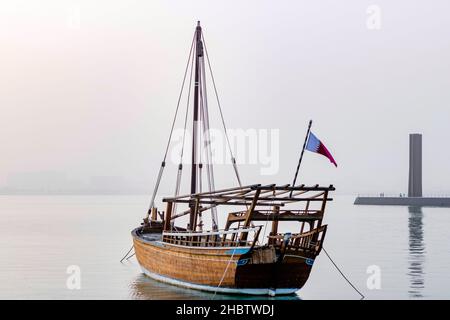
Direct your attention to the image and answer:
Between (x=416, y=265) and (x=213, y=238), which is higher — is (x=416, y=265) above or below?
below

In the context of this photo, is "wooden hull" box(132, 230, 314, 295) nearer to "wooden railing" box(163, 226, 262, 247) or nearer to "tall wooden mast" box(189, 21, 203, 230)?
"wooden railing" box(163, 226, 262, 247)

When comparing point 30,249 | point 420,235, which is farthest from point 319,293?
point 420,235

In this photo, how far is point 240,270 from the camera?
89.1 ft

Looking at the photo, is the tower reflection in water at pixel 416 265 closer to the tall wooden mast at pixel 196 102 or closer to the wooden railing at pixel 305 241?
the wooden railing at pixel 305 241

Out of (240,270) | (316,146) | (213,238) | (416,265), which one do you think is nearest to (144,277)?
(213,238)

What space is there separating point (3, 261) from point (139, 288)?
58.2ft

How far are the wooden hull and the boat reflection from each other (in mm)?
248

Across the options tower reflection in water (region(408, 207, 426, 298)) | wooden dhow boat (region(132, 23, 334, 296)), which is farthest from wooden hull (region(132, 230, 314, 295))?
tower reflection in water (region(408, 207, 426, 298))

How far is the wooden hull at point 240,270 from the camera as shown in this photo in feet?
89.0

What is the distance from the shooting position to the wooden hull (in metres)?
27.1

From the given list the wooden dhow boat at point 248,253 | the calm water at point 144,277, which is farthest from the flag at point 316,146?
the calm water at point 144,277

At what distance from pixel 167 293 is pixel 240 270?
4.52 m

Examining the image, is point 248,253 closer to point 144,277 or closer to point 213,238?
point 213,238
